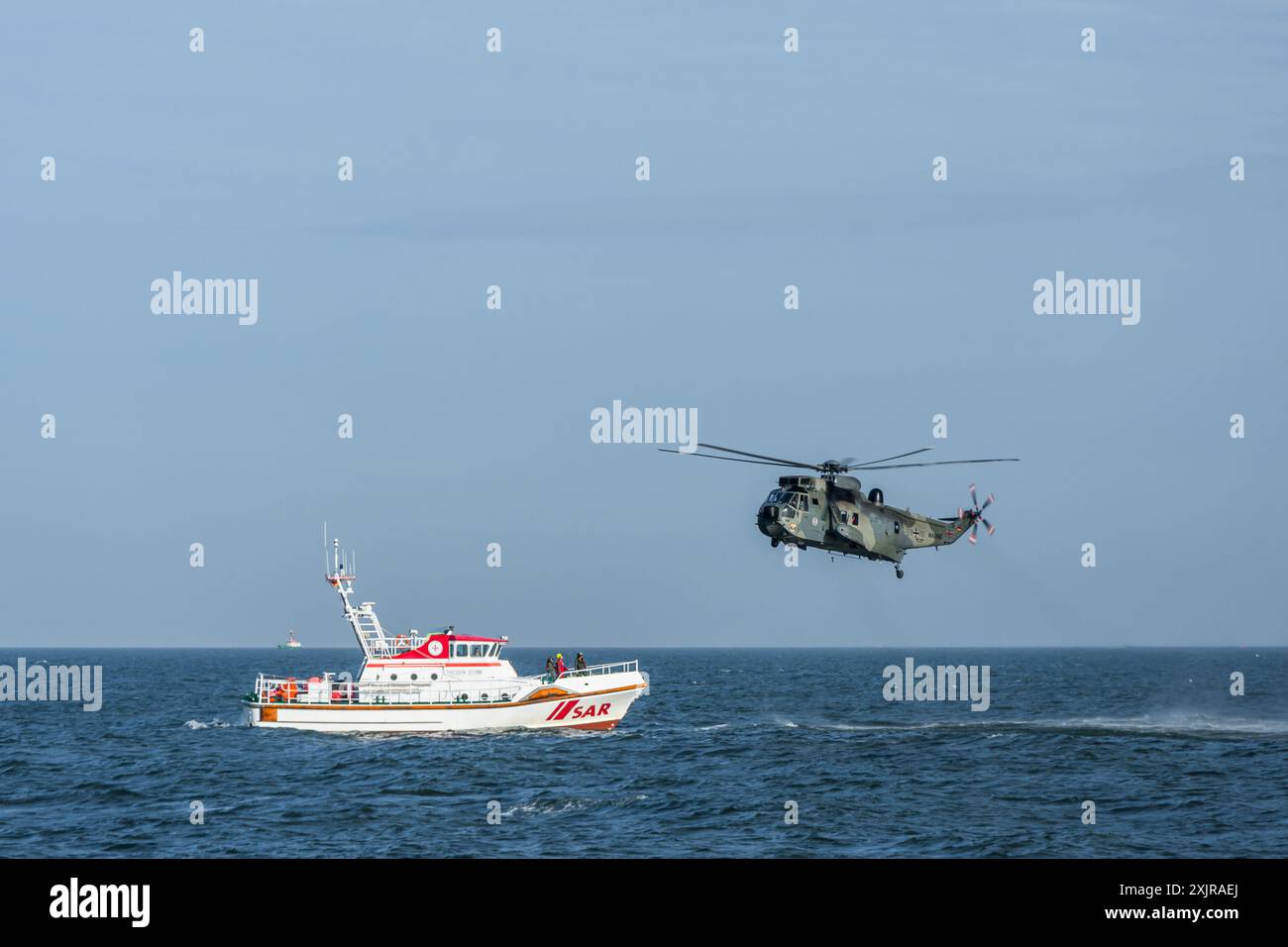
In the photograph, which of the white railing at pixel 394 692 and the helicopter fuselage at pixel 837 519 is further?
the white railing at pixel 394 692

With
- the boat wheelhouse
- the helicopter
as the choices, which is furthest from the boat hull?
the helicopter

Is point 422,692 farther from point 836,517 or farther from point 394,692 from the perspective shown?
point 836,517

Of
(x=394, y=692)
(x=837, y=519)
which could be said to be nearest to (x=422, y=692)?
(x=394, y=692)

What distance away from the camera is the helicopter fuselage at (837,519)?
→ 158ft

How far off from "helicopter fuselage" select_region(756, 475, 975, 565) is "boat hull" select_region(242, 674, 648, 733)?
20.9 meters

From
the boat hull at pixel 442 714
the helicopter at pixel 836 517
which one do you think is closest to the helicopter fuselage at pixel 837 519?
the helicopter at pixel 836 517

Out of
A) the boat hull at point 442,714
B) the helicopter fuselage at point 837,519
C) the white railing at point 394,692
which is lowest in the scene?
the boat hull at point 442,714

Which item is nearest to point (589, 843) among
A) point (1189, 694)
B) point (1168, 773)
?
point (1168, 773)

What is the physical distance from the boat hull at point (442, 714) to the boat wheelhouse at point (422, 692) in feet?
0.15

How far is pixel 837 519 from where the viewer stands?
1948 inches

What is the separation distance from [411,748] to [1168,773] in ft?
103

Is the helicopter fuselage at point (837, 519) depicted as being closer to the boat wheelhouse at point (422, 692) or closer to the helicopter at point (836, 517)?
the helicopter at point (836, 517)

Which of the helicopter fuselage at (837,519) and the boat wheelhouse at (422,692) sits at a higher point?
the helicopter fuselage at (837,519)
